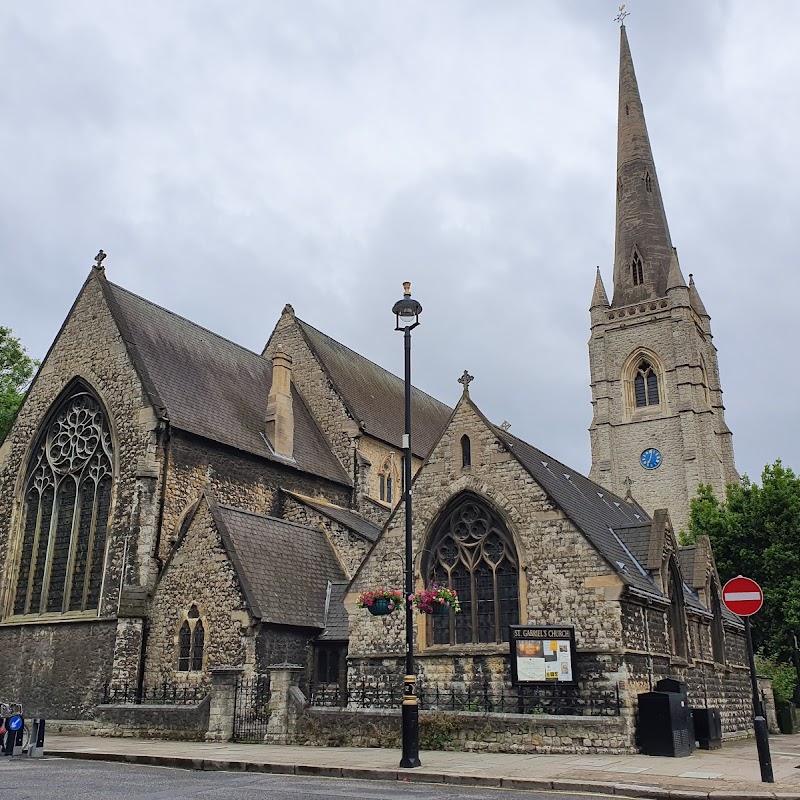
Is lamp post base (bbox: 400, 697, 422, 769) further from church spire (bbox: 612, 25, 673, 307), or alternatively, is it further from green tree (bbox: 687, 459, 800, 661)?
church spire (bbox: 612, 25, 673, 307)

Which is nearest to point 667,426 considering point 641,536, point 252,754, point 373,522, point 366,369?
point 366,369

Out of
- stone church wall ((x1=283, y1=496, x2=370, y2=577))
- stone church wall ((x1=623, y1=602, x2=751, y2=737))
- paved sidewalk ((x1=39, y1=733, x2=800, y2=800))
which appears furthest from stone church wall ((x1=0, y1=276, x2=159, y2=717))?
stone church wall ((x1=623, y1=602, x2=751, y2=737))

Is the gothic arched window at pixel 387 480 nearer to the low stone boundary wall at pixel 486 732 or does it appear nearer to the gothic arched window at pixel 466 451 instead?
the gothic arched window at pixel 466 451

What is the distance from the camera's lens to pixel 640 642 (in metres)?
18.7

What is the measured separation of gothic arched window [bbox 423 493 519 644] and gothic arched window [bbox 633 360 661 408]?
151 ft

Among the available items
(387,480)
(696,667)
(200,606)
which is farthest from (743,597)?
(387,480)

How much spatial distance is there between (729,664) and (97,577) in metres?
19.2

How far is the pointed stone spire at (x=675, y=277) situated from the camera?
64.2m

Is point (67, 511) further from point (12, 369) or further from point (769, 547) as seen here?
point (769, 547)

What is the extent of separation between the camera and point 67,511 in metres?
27.3

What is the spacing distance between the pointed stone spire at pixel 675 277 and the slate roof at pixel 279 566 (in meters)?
46.0

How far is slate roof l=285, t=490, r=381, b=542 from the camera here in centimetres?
2773

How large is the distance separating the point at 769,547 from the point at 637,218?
42456 millimetres

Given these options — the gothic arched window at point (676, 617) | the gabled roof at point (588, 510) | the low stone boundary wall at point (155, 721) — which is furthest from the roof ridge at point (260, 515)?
the gothic arched window at point (676, 617)
